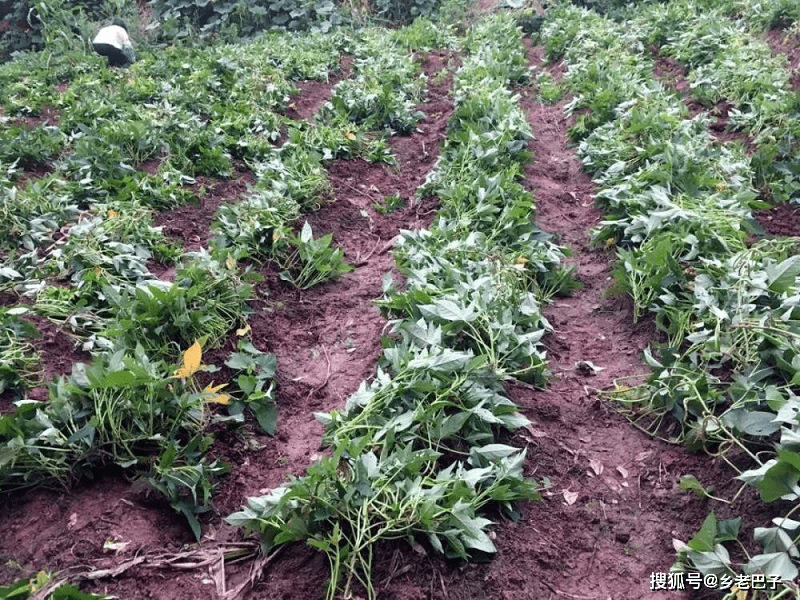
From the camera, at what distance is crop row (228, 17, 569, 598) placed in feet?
8.03

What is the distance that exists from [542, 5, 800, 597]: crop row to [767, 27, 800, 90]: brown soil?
201 centimetres

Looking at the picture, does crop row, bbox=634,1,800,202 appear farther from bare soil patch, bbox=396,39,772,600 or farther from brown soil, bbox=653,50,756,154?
bare soil patch, bbox=396,39,772,600

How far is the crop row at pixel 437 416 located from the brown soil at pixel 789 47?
4.75m

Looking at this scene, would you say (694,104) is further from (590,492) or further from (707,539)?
(707,539)

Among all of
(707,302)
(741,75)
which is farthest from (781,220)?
(741,75)

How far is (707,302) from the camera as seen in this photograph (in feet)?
11.0

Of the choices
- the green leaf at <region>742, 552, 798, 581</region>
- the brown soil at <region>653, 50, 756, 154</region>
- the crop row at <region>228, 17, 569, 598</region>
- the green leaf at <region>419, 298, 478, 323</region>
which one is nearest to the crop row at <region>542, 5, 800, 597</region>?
the green leaf at <region>742, 552, 798, 581</region>

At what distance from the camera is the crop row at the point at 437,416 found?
2.45m

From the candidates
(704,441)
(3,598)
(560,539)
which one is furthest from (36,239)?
(704,441)

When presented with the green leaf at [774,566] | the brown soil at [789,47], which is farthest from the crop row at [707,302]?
the brown soil at [789,47]

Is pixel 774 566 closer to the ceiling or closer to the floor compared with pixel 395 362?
closer to the ceiling

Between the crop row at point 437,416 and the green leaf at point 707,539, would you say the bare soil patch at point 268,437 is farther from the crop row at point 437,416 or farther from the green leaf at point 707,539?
the green leaf at point 707,539

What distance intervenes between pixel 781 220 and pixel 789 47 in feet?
15.9

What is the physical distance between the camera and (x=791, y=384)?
9.02ft
